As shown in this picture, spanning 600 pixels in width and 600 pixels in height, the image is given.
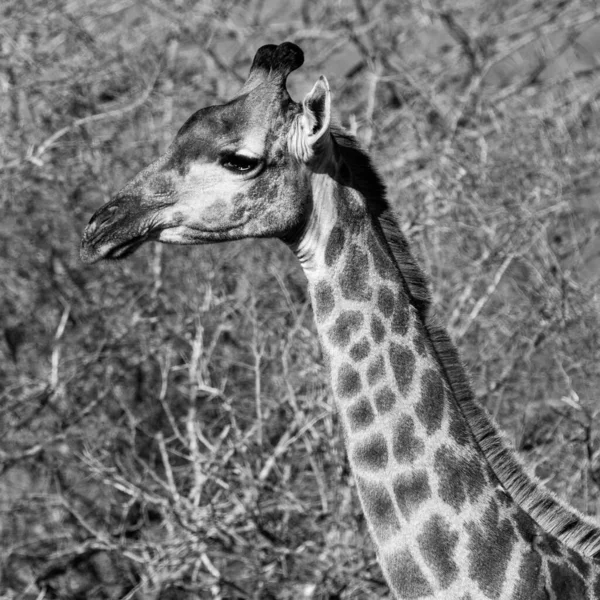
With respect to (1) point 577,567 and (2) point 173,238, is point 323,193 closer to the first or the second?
(2) point 173,238

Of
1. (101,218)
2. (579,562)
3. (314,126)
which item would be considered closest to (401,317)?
(314,126)

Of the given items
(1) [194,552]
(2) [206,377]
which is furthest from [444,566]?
(2) [206,377]

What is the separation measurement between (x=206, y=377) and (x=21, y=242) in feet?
9.93

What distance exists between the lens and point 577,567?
3.42 m

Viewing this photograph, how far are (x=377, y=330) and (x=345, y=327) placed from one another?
0.37 feet

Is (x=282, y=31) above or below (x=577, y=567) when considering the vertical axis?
above

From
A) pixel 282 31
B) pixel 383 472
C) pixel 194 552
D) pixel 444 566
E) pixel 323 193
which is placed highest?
pixel 282 31

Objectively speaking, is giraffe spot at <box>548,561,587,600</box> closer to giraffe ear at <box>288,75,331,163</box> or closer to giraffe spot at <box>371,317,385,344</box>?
giraffe spot at <box>371,317,385,344</box>

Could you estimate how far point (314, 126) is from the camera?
3.81 m

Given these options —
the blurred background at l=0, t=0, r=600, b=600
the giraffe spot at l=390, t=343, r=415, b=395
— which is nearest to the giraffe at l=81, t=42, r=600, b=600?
the giraffe spot at l=390, t=343, r=415, b=395

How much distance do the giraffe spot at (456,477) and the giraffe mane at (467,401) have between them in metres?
0.12

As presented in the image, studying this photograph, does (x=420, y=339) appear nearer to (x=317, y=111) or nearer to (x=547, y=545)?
(x=547, y=545)

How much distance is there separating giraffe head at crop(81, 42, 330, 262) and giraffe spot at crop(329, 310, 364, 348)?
0.37 metres

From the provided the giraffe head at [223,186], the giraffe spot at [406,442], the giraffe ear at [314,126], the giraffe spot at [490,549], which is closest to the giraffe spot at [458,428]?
the giraffe spot at [406,442]
